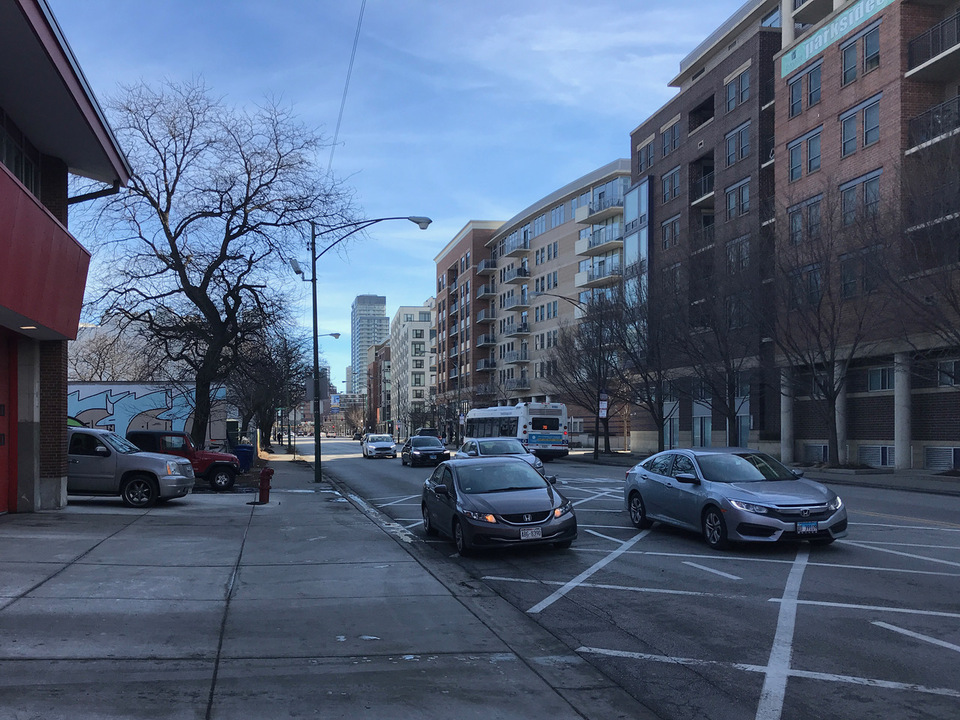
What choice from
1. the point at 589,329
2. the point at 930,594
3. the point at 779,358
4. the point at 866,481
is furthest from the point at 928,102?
the point at 930,594

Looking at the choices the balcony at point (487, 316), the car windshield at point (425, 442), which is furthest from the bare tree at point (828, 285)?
the balcony at point (487, 316)

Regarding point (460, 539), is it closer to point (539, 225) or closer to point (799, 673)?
point (799, 673)

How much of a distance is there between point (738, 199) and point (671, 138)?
Answer: 9.94 meters

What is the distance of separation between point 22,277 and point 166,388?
29.4 metres

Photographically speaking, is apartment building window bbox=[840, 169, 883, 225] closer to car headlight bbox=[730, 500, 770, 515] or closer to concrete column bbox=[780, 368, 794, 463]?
concrete column bbox=[780, 368, 794, 463]

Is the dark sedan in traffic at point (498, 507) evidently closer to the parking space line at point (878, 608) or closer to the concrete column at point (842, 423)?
the parking space line at point (878, 608)

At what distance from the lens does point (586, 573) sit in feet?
34.8

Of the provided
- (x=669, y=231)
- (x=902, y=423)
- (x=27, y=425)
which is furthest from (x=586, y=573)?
(x=669, y=231)

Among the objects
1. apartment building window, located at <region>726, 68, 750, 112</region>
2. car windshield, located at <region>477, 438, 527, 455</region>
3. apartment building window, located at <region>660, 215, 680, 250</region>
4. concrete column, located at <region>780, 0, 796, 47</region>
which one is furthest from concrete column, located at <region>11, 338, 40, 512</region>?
apartment building window, located at <region>660, 215, 680, 250</region>

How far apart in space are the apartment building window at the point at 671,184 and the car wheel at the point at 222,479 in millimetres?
34734

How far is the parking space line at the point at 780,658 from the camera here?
18.0 feet

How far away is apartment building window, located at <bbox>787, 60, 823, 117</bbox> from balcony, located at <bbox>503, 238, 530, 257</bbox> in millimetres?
44697

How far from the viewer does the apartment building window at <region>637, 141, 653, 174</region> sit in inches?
2180

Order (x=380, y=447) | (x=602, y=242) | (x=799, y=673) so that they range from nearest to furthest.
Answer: (x=799, y=673)
(x=380, y=447)
(x=602, y=242)
